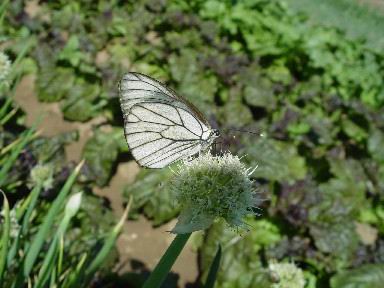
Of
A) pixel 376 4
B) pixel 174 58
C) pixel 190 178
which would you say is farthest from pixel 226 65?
pixel 376 4

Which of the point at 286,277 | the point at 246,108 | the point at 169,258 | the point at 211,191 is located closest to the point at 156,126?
the point at 211,191

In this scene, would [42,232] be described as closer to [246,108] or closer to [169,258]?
[169,258]

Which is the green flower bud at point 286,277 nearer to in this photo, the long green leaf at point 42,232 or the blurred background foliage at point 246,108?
the blurred background foliage at point 246,108

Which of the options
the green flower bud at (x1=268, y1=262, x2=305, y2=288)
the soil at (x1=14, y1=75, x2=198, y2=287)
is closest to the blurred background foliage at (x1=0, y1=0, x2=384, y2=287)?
the soil at (x1=14, y1=75, x2=198, y2=287)

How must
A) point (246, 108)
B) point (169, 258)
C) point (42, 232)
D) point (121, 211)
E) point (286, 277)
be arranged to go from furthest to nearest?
1. point (246, 108)
2. point (121, 211)
3. point (286, 277)
4. point (42, 232)
5. point (169, 258)

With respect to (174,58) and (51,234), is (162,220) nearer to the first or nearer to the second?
(51,234)

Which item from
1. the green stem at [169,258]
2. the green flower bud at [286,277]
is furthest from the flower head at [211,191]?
the green flower bud at [286,277]
